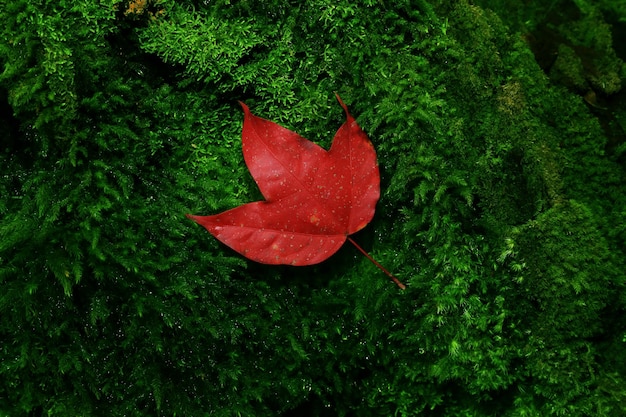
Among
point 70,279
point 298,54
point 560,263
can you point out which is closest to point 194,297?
point 70,279

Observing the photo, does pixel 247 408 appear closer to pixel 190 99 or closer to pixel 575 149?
pixel 190 99

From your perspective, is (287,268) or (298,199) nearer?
(298,199)

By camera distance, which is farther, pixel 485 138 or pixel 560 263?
pixel 485 138

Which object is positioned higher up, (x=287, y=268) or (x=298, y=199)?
(x=298, y=199)
